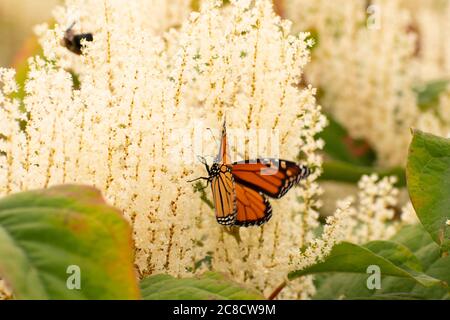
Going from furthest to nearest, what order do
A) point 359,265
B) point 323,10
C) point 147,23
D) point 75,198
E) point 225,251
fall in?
point 323,10 < point 147,23 < point 225,251 < point 359,265 < point 75,198

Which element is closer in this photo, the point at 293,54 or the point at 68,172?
the point at 68,172

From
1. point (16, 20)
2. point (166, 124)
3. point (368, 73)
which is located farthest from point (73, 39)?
point (16, 20)

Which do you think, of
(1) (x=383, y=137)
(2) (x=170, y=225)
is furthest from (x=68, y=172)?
(1) (x=383, y=137)

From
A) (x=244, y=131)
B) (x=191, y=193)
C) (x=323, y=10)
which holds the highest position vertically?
(x=323, y=10)

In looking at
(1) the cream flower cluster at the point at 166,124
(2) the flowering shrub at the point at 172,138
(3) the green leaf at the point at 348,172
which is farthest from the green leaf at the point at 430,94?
Result: (1) the cream flower cluster at the point at 166,124

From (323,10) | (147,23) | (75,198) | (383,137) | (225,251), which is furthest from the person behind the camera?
(323,10)

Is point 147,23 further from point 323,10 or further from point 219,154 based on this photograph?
point 323,10

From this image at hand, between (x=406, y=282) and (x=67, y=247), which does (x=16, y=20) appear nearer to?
(x=406, y=282)
